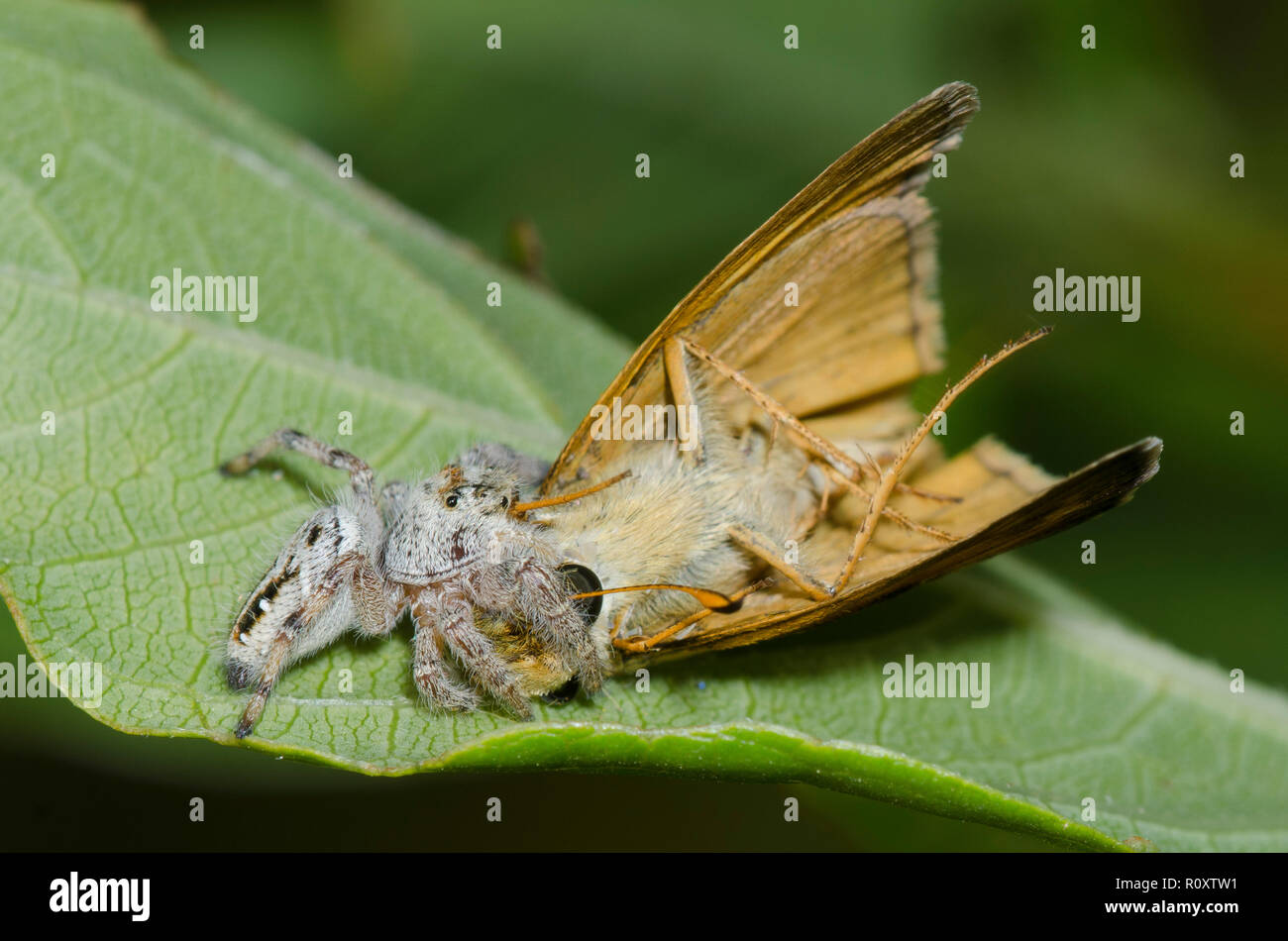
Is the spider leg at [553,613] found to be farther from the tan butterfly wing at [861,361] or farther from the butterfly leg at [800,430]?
the butterfly leg at [800,430]

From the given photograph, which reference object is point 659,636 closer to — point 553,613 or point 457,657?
point 553,613

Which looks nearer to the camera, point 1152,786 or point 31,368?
point 31,368

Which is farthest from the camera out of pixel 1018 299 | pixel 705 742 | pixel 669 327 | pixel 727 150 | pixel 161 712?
pixel 727 150

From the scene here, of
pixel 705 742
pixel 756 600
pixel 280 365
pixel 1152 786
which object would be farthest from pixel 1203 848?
pixel 280 365

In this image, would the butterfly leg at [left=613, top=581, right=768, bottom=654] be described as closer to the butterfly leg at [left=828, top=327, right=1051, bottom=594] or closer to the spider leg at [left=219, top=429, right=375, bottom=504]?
the butterfly leg at [left=828, top=327, right=1051, bottom=594]

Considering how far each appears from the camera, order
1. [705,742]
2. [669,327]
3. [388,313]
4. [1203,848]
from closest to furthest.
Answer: [705,742] → [669,327] → [1203,848] → [388,313]

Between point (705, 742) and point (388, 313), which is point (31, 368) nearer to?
point (388, 313)

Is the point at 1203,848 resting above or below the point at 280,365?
below
